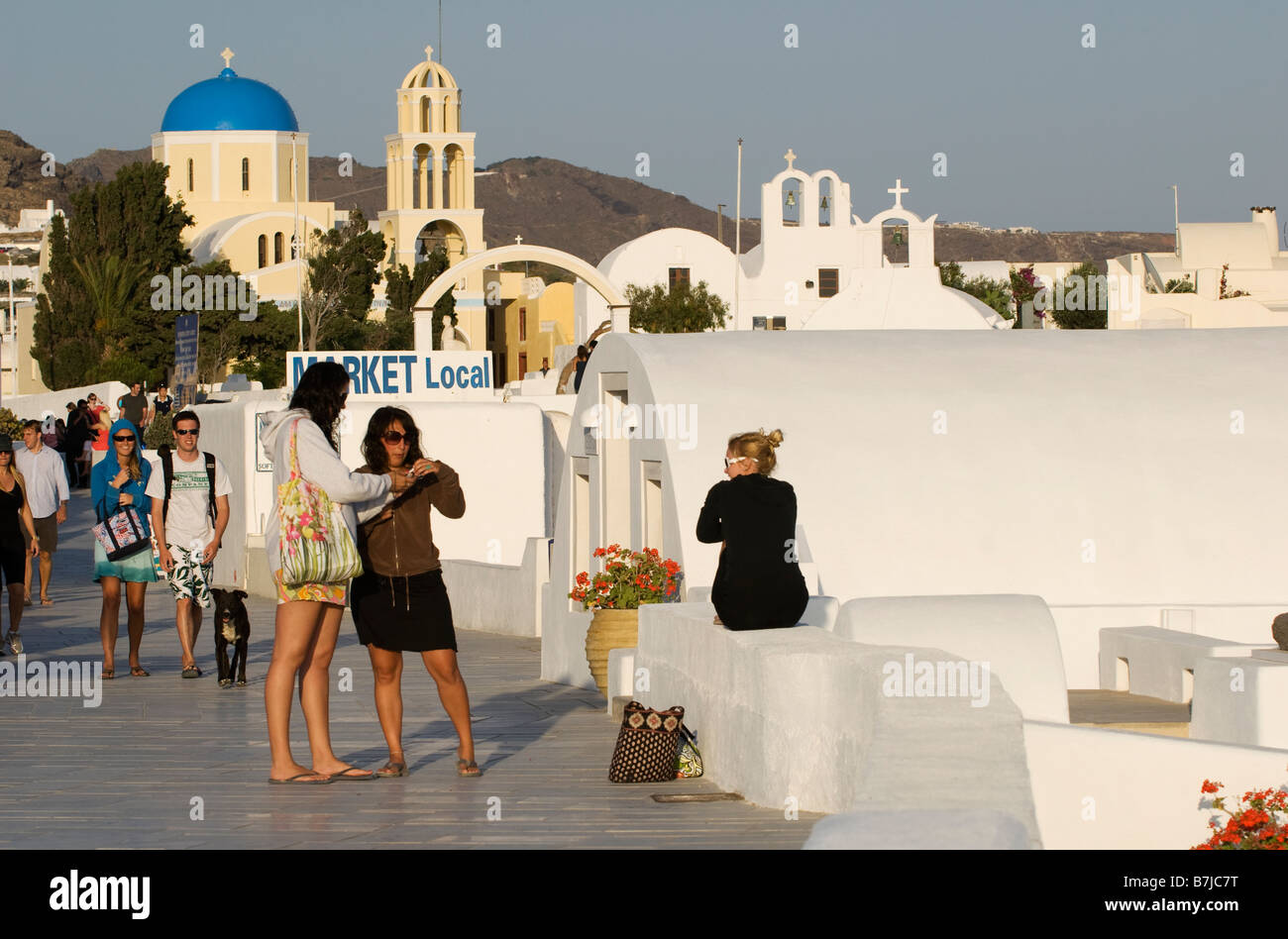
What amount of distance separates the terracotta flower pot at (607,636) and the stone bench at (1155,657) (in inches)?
146

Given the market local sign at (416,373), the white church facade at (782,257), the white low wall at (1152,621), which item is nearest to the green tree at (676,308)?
the white church facade at (782,257)

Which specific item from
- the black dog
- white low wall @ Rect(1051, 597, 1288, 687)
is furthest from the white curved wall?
the black dog

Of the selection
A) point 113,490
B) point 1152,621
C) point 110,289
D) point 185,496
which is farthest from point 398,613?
point 110,289

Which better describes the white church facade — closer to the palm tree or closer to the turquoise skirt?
the palm tree

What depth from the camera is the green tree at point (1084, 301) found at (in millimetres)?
64438

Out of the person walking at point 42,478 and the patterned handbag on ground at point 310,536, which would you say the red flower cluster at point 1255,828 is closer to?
the patterned handbag on ground at point 310,536

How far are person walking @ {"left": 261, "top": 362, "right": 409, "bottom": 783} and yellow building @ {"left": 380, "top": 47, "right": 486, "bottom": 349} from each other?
63.6m

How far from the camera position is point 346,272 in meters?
69.0

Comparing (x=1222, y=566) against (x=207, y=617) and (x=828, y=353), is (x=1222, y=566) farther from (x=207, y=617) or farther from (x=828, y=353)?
(x=207, y=617)

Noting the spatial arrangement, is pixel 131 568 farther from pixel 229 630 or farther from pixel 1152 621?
pixel 1152 621

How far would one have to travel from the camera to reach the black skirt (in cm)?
850

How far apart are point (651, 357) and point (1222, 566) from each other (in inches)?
191
